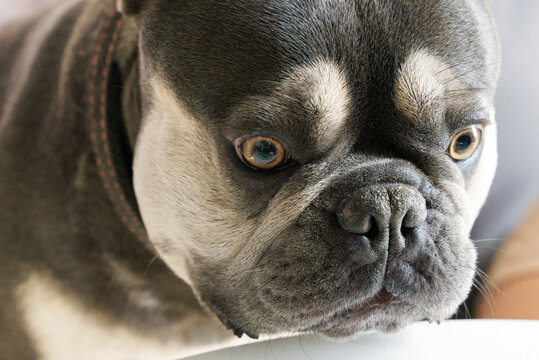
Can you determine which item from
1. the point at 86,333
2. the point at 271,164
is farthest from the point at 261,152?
the point at 86,333

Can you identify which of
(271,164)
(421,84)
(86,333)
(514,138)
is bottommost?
(86,333)

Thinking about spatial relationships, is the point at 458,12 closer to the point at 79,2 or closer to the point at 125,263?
the point at 125,263

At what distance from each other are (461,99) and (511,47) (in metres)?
0.83

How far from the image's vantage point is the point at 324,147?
118 cm

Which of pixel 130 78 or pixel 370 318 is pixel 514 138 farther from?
pixel 130 78

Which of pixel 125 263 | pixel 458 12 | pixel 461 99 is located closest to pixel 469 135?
pixel 461 99

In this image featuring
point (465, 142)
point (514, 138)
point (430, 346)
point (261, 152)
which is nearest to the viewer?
point (430, 346)

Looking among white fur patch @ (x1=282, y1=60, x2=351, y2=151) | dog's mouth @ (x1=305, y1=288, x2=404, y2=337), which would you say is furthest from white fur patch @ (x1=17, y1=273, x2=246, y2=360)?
white fur patch @ (x1=282, y1=60, x2=351, y2=151)

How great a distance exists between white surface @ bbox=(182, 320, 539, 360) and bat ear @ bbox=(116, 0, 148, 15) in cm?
76

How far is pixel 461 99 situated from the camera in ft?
3.94

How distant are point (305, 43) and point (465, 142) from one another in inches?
17.3

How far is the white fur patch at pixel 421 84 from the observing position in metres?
1.14

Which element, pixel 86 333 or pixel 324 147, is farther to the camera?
pixel 86 333

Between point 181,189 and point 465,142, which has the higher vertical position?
point 465,142
